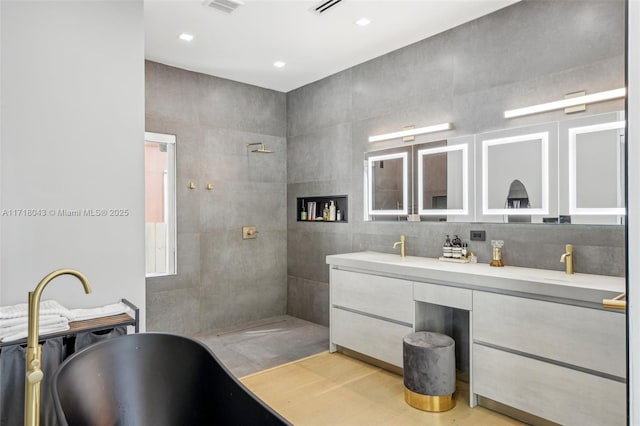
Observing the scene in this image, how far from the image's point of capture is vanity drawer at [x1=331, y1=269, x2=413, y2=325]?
295cm

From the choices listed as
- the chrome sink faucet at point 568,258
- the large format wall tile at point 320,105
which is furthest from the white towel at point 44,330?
the large format wall tile at point 320,105

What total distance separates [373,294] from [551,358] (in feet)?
4.40

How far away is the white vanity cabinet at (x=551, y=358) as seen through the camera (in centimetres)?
197

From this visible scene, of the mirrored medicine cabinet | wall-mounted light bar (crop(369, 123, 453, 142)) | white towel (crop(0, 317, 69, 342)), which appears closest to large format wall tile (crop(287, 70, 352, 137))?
wall-mounted light bar (crop(369, 123, 453, 142))

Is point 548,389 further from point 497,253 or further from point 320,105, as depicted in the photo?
point 320,105

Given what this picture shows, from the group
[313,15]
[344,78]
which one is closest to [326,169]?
[344,78]

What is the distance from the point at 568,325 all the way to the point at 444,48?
7.71 ft

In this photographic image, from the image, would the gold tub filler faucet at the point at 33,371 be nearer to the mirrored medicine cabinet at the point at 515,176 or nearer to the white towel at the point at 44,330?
the white towel at the point at 44,330

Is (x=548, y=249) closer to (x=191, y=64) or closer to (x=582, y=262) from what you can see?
(x=582, y=262)

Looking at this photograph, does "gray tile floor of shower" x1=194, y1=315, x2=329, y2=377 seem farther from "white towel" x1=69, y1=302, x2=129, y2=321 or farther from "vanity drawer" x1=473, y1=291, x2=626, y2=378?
"vanity drawer" x1=473, y1=291, x2=626, y2=378

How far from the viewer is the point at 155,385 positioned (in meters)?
1.78

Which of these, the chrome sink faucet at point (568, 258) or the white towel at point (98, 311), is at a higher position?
the chrome sink faucet at point (568, 258)

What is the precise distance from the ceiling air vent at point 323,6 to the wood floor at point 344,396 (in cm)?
288

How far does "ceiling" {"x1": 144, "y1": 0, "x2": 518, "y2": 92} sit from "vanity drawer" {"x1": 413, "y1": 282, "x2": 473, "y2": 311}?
82.1 inches
